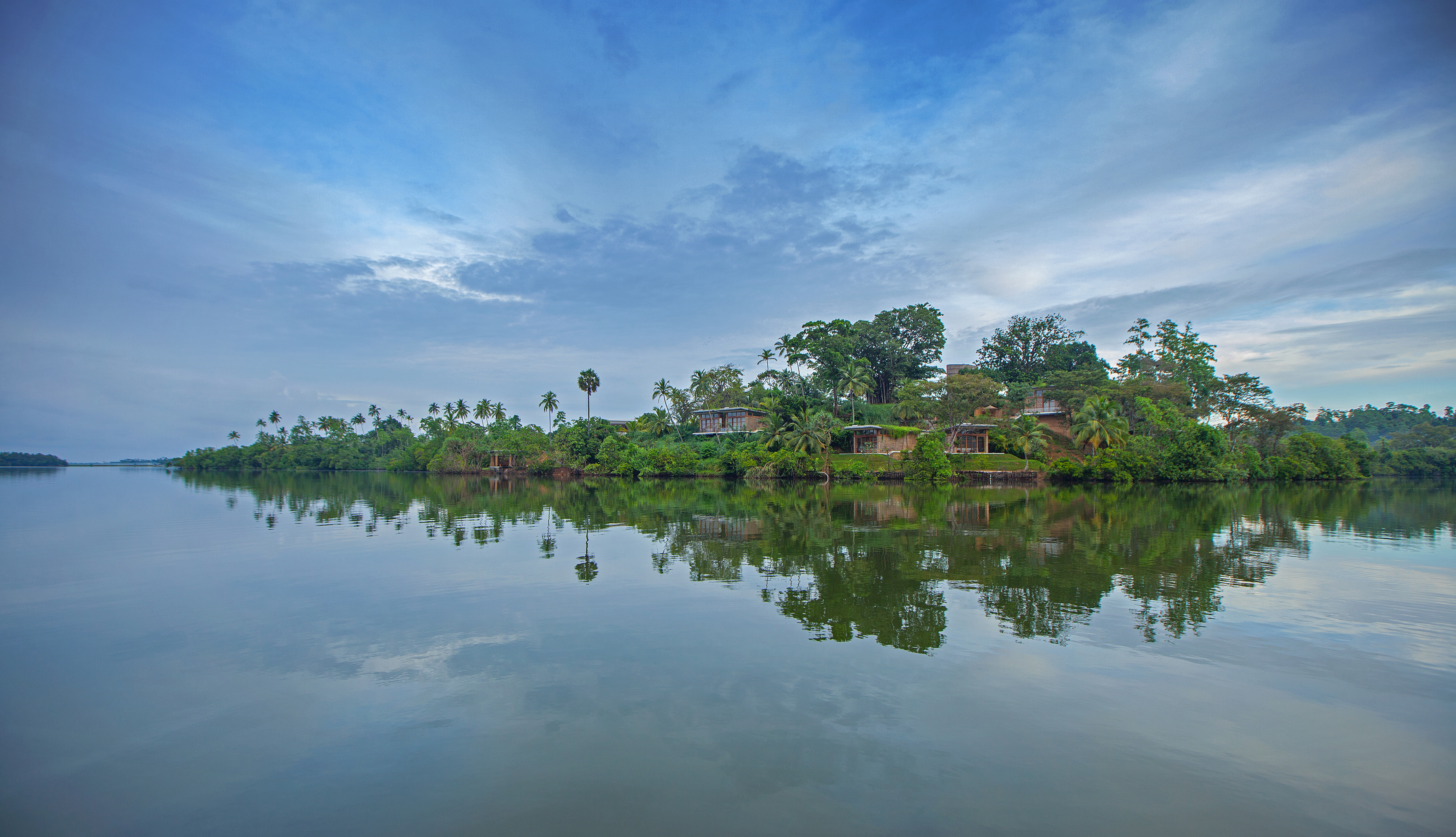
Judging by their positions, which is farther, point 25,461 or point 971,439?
point 25,461

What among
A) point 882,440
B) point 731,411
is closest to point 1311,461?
point 882,440

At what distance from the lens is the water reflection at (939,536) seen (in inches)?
427

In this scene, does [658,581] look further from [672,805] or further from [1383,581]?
[1383,581]

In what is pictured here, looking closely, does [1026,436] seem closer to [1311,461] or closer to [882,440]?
[882,440]

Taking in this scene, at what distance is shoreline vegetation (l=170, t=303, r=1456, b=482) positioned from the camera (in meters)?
53.4

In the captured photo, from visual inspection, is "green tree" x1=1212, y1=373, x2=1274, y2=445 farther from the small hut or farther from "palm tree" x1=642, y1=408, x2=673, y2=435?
"palm tree" x1=642, y1=408, x2=673, y2=435

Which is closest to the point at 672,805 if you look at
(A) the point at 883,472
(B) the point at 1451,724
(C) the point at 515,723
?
(C) the point at 515,723

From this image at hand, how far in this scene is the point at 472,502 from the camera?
114ft

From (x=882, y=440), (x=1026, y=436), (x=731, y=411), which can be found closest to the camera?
(x=1026, y=436)

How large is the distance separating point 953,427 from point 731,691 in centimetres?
5402

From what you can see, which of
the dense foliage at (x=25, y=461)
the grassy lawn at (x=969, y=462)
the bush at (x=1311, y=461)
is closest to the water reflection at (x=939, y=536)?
the bush at (x=1311, y=461)

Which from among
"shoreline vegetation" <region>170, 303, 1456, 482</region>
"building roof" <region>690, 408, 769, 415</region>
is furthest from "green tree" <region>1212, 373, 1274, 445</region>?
"building roof" <region>690, 408, 769, 415</region>

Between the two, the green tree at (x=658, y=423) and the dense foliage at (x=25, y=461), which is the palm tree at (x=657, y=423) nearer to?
the green tree at (x=658, y=423)

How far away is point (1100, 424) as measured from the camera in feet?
173
